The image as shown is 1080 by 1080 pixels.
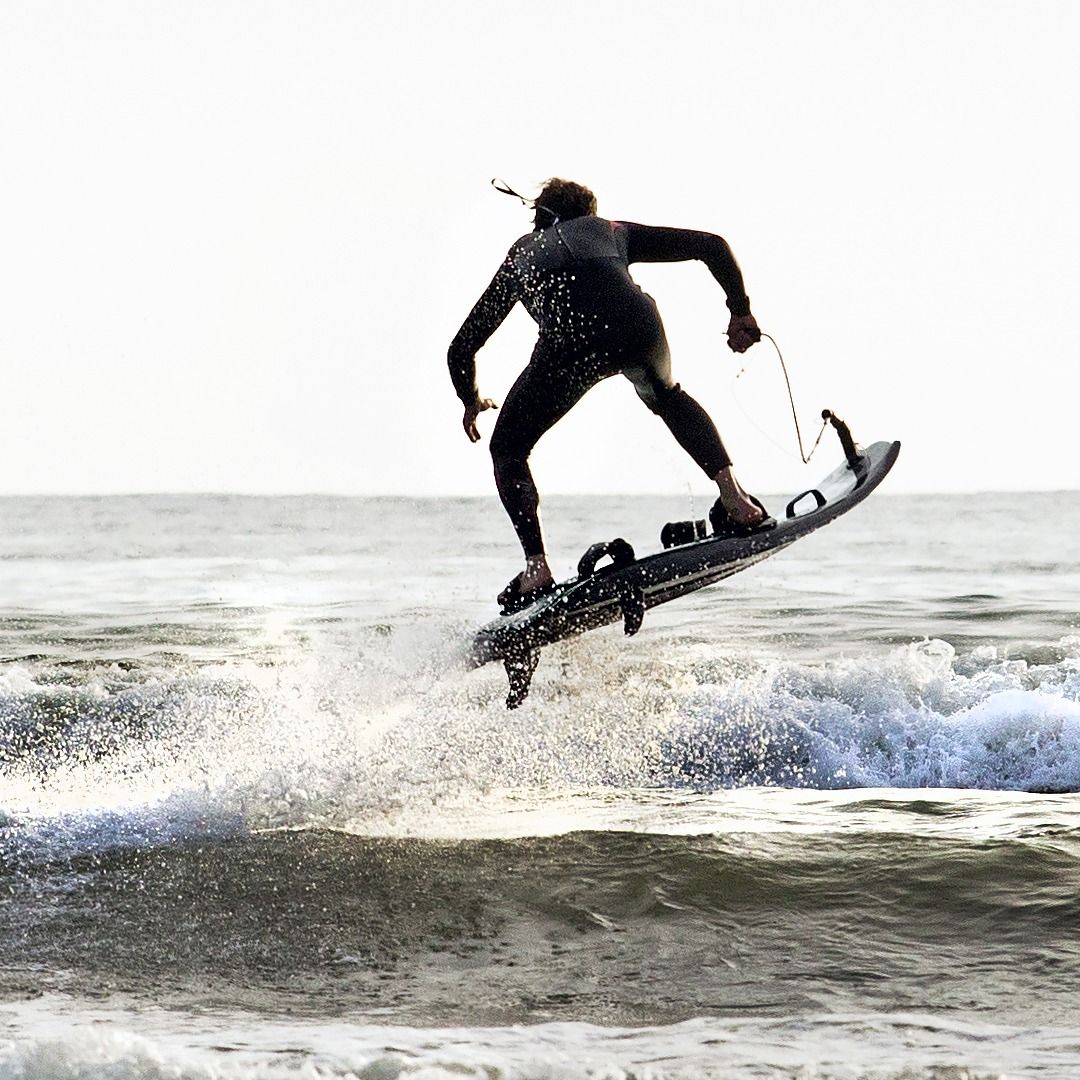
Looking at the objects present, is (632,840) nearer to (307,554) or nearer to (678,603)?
(678,603)

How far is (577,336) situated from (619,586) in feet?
3.87

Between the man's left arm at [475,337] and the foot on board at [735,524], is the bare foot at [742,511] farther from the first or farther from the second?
the man's left arm at [475,337]

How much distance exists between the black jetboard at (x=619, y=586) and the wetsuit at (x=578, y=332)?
1.04 ft

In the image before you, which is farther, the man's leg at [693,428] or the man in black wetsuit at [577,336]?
the man's leg at [693,428]

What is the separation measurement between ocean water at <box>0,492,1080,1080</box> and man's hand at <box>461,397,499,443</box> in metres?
1.04

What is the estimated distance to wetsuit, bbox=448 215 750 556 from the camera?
677cm

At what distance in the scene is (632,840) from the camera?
705cm

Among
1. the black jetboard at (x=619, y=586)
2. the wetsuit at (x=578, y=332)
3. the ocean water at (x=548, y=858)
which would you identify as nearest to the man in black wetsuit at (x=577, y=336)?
the wetsuit at (x=578, y=332)

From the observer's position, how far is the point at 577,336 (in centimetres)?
678

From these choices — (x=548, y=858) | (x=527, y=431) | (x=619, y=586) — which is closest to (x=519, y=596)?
(x=619, y=586)

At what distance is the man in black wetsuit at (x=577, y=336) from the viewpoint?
6773 millimetres

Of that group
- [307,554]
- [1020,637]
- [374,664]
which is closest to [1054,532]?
[307,554]

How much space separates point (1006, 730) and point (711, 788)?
2.23 meters

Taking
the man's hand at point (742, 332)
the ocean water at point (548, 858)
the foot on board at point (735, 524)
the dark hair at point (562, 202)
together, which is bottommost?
the ocean water at point (548, 858)
